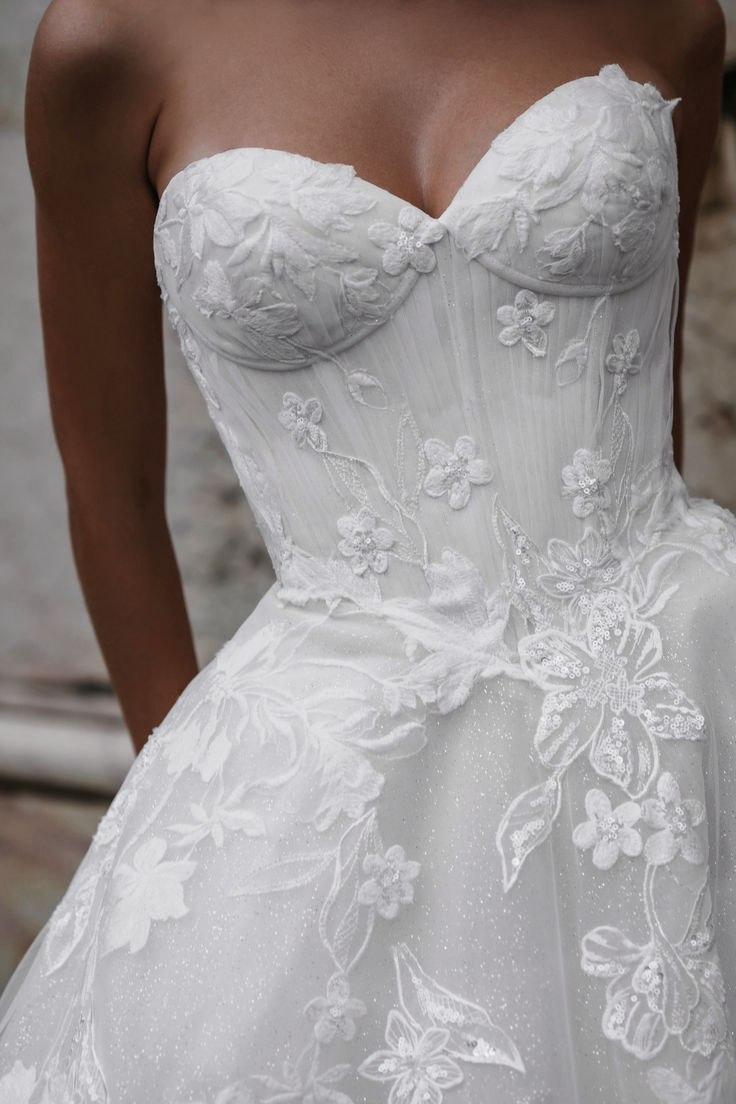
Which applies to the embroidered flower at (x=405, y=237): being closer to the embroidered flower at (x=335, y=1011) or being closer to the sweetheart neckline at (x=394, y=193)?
the sweetheart neckline at (x=394, y=193)

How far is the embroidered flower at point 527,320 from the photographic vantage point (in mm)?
733

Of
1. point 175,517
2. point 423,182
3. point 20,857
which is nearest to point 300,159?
point 423,182

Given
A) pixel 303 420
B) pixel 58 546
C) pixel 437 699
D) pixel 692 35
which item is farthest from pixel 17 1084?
pixel 58 546

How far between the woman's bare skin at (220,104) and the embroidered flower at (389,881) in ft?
1.56

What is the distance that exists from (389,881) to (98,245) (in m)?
0.60

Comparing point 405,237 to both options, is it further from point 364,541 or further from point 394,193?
point 364,541

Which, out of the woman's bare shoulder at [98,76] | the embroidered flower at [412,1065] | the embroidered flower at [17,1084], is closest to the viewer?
the embroidered flower at [412,1065]

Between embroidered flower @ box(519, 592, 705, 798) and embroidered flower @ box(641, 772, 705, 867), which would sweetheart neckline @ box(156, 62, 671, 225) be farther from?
embroidered flower @ box(641, 772, 705, 867)

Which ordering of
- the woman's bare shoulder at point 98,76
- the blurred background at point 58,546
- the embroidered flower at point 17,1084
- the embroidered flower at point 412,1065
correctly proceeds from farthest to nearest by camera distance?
the blurred background at point 58,546
the woman's bare shoulder at point 98,76
the embroidered flower at point 17,1084
the embroidered flower at point 412,1065

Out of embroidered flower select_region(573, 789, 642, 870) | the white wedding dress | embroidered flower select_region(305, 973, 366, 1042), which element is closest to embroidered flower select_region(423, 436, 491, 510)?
the white wedding dress

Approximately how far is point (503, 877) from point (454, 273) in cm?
43

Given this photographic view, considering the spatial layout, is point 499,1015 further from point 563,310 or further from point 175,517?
point 175,517

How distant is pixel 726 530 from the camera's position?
2.67 ft

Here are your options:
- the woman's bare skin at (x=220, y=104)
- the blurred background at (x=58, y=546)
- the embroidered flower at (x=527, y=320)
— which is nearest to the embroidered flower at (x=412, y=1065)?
the embroidered flower at (x=527, y=320)
